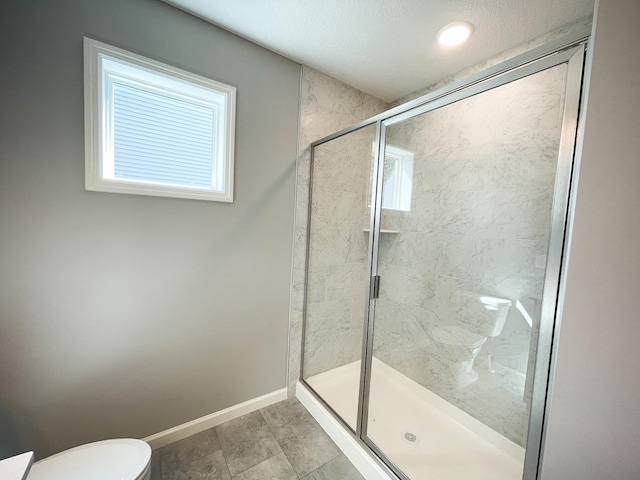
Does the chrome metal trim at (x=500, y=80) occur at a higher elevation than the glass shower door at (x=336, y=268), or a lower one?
higher

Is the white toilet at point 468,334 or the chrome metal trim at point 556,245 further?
the white toilet at point 468,334

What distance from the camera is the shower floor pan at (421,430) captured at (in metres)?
1.43

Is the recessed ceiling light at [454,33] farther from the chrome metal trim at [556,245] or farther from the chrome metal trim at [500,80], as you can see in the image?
the chrome metal trim at [556,245]

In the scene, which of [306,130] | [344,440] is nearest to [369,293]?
[344,440]

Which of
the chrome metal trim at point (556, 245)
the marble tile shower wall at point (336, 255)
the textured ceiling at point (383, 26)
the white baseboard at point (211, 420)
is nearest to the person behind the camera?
the chrome metal trim at point (556, 245)

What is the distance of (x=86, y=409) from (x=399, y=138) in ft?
7.85

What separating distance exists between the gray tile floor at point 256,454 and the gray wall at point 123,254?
0.55 feet

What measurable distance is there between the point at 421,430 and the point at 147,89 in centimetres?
278

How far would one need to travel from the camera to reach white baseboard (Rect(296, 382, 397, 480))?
1336mm

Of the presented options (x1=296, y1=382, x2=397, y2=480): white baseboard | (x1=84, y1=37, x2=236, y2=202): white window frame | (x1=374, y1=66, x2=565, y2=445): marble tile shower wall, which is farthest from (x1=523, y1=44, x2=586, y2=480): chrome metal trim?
(x1=84, y1=37, x2=236, y2=202): white window frame

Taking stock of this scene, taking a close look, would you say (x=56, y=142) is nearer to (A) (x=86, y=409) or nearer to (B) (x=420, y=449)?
(A) (x=86, y=409)

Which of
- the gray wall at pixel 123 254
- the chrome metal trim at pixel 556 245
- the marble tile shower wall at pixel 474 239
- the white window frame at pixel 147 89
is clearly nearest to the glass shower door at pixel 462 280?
the marble tile shower wall at pixel 474 239

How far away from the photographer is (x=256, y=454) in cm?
145

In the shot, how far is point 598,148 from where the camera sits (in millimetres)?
562
